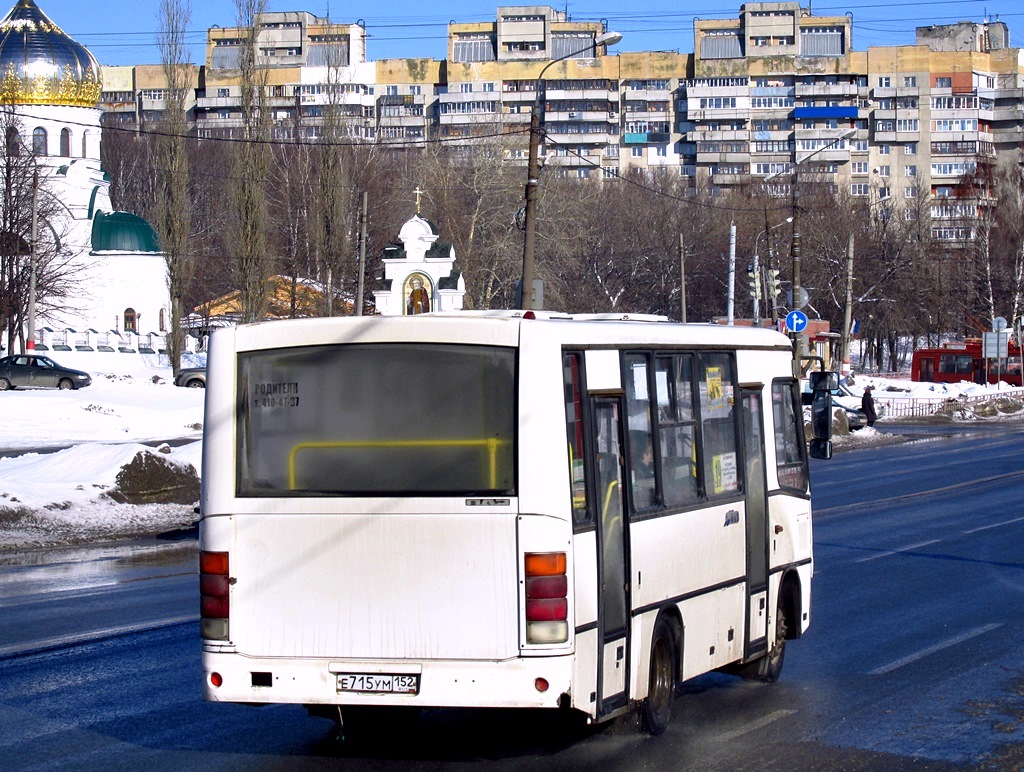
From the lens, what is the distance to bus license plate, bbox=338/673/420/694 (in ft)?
20.3

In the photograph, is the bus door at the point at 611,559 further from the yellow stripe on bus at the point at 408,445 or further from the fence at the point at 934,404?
the fence at the point at 934,404

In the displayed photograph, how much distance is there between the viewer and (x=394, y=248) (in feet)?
164

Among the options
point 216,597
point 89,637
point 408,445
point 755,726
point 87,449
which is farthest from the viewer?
point 87,449

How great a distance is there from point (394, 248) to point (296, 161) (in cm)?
2959

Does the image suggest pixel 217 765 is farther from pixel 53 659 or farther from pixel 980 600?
pixel 980 600

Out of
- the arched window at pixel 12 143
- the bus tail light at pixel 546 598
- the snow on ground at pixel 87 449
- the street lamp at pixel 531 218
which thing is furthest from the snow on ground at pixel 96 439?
the arched window at pixel 12 143

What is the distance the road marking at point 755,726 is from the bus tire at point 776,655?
2.16 ft

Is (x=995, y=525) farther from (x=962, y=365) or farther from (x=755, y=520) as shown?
(x=962, y=365)

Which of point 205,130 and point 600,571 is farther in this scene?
point 205,130

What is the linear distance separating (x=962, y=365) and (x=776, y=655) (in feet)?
217

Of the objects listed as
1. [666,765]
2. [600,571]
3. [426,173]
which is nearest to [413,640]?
[600,571]

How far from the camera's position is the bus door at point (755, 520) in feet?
26.8

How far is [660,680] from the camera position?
283 inches

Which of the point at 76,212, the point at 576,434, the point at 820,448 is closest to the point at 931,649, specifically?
the point at 820,448
